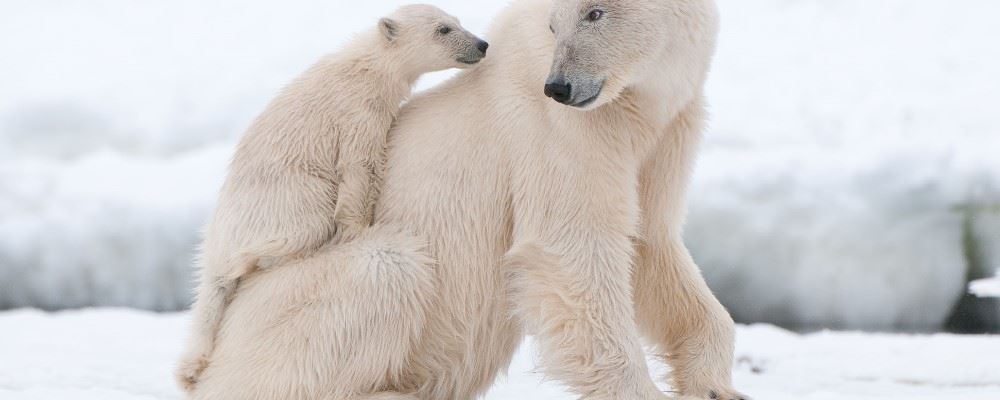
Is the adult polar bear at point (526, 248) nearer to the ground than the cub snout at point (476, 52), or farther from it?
nearer to the ground

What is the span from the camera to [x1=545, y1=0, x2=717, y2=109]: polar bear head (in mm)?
3119

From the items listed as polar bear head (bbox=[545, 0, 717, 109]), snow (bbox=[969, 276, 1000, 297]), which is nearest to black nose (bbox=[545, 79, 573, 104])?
polar bear head (bbox=[545, 0, 717, 109])

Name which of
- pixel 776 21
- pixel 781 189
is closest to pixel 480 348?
pixel 781 189

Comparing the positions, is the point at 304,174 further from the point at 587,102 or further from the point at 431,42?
the point at 587,102

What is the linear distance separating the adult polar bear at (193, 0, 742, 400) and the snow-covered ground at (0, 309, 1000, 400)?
3.18 ft

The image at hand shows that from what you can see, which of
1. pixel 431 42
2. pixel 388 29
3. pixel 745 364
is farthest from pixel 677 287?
pixel 745 364

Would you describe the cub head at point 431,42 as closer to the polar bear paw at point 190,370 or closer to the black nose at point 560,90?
the black nose at point 560,90

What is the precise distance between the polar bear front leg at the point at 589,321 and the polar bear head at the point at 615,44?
49cm

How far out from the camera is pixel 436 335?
3.55 metres

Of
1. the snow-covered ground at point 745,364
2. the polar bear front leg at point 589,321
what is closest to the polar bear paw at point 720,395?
the polar bear front leg at point 589,321

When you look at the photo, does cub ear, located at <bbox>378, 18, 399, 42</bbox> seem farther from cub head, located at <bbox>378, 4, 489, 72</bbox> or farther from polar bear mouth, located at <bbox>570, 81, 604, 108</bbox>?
polar bear mouth, located at <bbox>570, 81, 604, 108</bbox>

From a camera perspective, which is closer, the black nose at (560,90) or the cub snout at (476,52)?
the black nose at (560,90)

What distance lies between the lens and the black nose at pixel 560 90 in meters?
3.08

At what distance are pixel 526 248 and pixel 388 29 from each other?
3.13 ft
